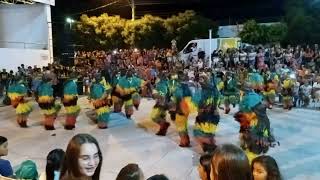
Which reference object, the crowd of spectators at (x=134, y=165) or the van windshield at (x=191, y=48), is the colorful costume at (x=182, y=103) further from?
the van windshield at (x=191, y=48)

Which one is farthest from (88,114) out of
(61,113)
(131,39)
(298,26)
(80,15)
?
(80,15)

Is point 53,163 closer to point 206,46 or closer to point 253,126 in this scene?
point 253,126

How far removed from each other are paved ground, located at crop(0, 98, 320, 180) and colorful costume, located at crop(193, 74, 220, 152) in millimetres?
486

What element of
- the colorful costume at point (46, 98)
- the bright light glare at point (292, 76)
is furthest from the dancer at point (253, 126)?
the bright light glare at point (292, 76)

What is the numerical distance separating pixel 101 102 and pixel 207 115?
149 inches

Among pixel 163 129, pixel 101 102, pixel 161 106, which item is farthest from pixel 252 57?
pixel 161 106

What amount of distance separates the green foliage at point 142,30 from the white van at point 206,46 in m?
8.81

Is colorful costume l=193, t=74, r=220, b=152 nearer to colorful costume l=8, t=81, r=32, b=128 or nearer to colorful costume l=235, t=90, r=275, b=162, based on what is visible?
colorful costume l=235, t=90, r=275, b=162

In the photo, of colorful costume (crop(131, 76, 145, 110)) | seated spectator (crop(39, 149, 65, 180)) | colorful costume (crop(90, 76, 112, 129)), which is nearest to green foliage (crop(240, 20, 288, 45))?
colorful costume (crop(131, 76, 145, 110))

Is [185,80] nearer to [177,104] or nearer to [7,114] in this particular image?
[177,104]

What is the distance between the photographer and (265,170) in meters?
3.30

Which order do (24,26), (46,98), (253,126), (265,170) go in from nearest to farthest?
1. (265,170)
2. (253,126)
3. (46,98)
4. (24,26)

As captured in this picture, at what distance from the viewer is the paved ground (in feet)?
26.8

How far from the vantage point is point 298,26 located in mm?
28109
